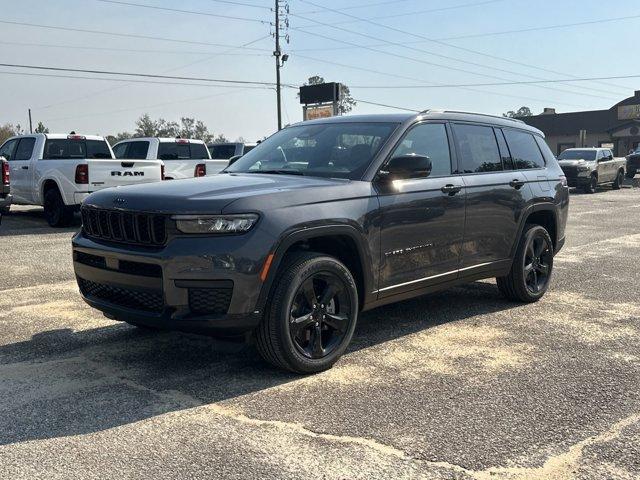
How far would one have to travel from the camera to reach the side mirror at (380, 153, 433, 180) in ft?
15.3

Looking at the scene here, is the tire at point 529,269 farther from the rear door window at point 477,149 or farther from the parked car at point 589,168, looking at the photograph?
the parked car at point 589,168

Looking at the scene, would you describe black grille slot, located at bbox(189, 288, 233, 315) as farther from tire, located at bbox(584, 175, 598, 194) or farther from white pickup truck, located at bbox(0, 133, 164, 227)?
tire, located at bbox(584, 175, 598, 194)

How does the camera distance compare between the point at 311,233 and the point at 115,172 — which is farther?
the point at 115,172

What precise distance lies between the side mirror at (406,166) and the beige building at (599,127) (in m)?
47.4

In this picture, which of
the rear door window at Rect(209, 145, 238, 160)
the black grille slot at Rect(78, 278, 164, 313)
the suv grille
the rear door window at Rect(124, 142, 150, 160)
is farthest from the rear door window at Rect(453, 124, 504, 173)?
the rear door window at Rect(209, 145, 238, 160)

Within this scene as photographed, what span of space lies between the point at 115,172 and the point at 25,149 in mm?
2835

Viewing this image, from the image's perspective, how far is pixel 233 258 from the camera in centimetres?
384

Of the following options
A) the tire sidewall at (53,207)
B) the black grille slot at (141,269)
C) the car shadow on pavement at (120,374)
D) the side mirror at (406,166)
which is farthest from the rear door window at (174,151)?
the black grille slot at (141,269)

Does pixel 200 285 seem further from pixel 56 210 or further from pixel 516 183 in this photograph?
pixel 56 210

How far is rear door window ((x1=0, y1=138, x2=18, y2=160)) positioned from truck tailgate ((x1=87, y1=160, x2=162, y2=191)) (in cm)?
317

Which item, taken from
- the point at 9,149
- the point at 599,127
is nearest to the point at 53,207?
the point at 9,149

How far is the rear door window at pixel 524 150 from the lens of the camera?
6395 millimetres

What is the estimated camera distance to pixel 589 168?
85.8 feet

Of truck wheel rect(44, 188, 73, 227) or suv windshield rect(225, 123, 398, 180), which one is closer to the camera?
suv windshield rect(225, 123, 398, 180)
